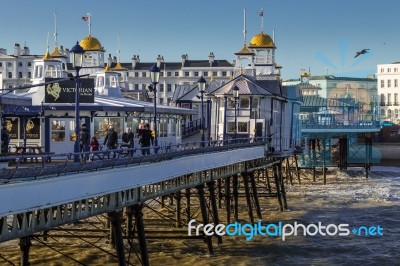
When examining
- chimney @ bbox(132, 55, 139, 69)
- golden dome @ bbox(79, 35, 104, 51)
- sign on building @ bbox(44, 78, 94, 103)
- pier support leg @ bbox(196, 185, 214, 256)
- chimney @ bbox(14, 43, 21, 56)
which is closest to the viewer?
pier support leg @ bbox(196, 185, 214, 256)

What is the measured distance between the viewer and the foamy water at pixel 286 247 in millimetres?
21420

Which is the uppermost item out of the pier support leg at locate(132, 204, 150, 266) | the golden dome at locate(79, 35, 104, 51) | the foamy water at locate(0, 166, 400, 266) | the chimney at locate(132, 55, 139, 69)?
the chimney at locate(132, 55, 139, 69)

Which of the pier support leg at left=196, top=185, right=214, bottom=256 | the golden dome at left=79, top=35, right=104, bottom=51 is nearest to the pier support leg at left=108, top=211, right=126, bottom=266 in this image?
the pier support leg at left=196, top=185, right=214, bottom=256

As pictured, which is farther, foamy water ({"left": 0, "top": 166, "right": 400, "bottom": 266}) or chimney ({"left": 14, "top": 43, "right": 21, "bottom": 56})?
chimney ({"left": 14, "top": 43, "right": 21, "bottom": 56})

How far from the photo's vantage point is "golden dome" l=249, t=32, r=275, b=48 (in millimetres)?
45031

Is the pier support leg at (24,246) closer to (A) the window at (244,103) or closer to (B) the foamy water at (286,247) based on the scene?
(B) the foamy water at (286,247)

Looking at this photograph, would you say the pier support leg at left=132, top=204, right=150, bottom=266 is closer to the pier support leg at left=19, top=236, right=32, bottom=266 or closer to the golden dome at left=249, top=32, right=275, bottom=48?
the pier support leg at left=19, top=236, right=32, bottom=266

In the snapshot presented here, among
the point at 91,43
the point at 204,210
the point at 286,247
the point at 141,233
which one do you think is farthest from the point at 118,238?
the point at 91,43

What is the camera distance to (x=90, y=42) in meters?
45.1

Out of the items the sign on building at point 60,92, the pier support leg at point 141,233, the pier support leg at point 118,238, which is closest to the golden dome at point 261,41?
the sign on building at point 60,92

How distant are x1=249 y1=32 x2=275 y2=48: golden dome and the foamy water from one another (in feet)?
38.3

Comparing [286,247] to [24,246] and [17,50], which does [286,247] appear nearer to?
[24,246]

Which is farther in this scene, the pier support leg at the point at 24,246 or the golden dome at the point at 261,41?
the golden dome at the point at 261,41

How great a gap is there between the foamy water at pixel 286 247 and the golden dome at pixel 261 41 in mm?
11674
